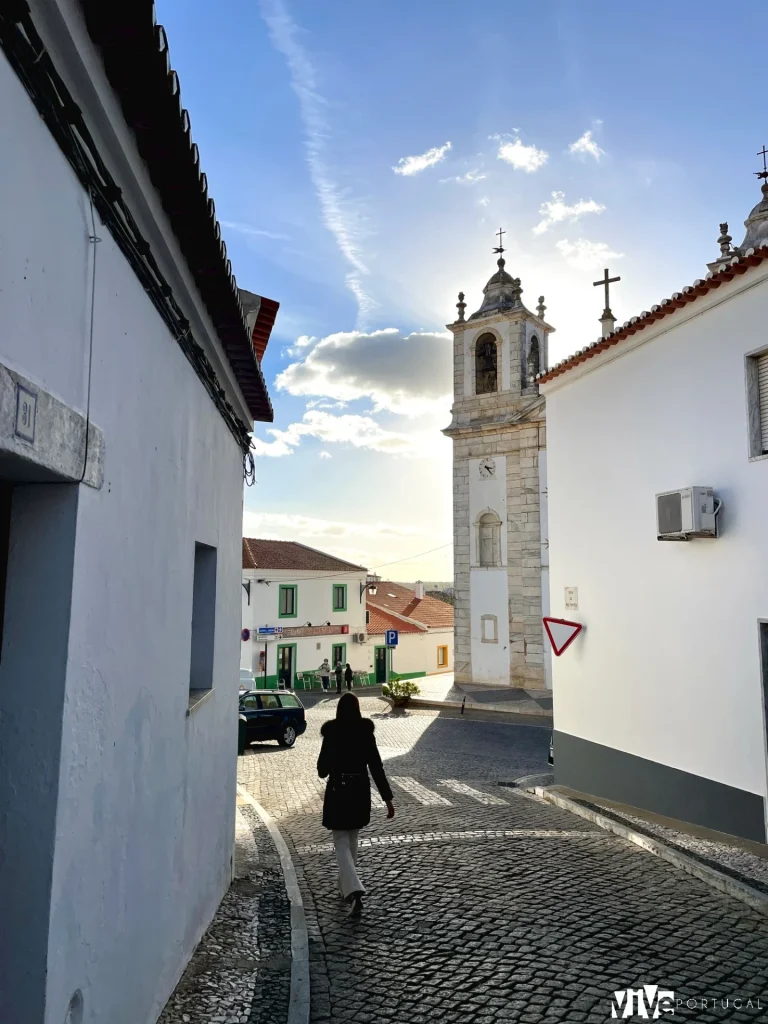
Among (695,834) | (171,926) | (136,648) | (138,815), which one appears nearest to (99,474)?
(136,648)

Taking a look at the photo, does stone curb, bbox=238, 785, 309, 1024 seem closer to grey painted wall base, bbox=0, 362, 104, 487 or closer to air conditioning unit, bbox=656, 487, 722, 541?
grey painted wall base, bbox=0, 362, 104, 487

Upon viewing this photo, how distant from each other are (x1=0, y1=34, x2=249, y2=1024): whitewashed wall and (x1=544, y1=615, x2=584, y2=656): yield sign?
6.23 meters

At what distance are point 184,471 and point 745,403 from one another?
5358mm

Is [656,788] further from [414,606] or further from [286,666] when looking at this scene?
[414,606]

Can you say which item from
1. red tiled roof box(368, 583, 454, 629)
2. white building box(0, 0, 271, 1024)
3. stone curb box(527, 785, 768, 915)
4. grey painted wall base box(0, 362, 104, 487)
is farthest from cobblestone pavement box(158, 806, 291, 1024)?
red tiled roof box(368, 583, 454, 629)

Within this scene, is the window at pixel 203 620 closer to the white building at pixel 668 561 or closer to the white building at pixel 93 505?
the white building at pixel 93 505

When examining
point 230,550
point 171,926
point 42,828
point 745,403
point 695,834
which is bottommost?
point 695,834

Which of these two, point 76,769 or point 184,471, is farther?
point 184,471

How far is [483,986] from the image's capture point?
13.6 ft

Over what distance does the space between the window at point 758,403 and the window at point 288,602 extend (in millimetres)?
23806

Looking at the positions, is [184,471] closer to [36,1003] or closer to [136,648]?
[136,648]

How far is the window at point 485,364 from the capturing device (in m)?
26.9

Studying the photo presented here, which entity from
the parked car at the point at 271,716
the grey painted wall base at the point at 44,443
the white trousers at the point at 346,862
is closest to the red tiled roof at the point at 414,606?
the parked car at the point at 271,716

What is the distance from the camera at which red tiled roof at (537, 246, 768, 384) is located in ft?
23.0
